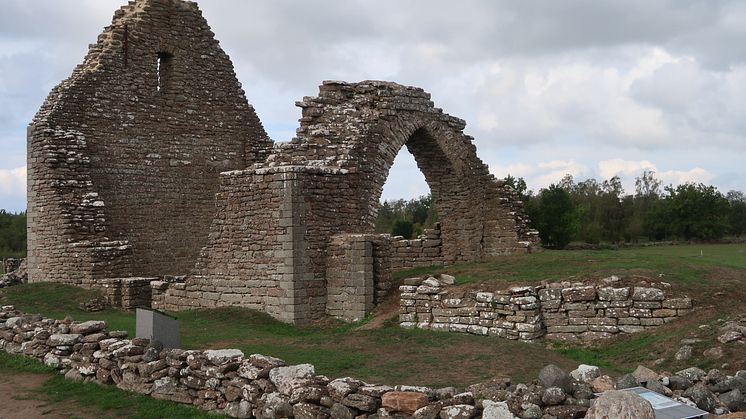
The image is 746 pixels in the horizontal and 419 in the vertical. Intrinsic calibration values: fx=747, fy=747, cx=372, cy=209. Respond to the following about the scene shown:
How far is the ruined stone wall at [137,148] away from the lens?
63.8ft

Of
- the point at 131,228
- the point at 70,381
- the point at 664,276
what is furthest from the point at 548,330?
the point at 131,228

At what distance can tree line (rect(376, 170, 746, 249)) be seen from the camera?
36.0 m

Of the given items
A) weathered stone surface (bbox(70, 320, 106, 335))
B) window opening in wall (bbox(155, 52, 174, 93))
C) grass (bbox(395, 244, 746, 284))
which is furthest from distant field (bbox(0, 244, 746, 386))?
window opening in wall (bbox(155, 52, 174, 93))

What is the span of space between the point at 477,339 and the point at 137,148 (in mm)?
13552

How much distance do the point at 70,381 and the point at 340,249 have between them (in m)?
6.08

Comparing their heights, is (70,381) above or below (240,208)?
below


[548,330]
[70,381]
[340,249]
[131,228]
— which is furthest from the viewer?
[131,228]

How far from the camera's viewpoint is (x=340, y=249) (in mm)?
14867

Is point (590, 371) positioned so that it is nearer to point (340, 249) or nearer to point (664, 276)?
point (664, 276)

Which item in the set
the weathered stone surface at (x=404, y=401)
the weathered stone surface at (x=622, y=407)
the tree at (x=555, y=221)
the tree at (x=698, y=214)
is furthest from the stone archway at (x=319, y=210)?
the tree at (x=698, y=214)

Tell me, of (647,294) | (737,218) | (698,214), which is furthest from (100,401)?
(737,218)

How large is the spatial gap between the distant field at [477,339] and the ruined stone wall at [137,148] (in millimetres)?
4359

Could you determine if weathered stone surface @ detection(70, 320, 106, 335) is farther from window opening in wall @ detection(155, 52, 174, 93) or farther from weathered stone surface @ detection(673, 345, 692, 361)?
window opening in wall @ detection(155, 52, 174, 93)

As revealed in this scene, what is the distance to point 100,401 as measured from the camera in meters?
8.98
